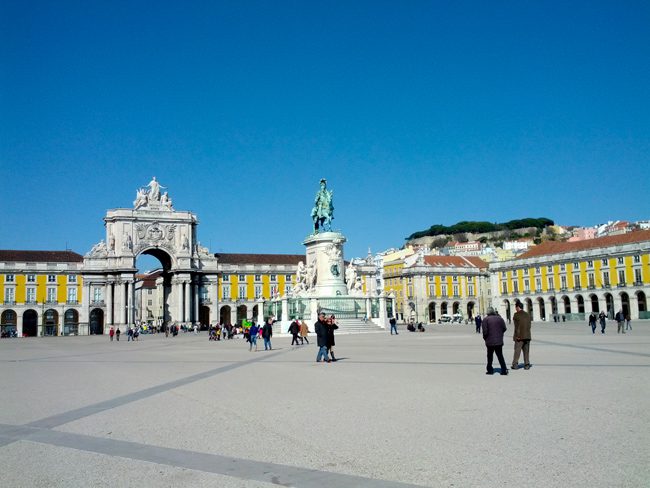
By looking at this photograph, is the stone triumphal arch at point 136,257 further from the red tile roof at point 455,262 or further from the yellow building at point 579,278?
the yellow building at point 579,278

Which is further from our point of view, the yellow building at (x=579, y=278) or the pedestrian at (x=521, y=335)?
the yellow building at (x=579, y=278)

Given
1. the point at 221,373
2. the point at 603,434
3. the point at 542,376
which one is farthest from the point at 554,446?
the point at 221,373

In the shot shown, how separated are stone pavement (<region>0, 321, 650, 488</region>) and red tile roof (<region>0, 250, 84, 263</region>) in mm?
77873

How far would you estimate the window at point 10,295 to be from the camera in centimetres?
8081

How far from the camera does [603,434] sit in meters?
6.99

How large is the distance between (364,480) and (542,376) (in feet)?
26.5

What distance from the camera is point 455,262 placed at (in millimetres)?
102625

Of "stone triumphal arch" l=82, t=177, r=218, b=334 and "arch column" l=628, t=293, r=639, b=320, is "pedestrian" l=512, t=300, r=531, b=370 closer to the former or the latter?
"arch column" l=628, t=293, r=639, b=320

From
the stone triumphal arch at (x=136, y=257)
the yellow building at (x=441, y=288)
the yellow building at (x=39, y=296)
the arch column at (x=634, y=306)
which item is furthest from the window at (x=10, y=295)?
the arch column at (x=634, y=306)

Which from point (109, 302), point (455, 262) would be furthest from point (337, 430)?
point (455, 262)

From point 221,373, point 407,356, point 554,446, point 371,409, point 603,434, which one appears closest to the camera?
point 554,446

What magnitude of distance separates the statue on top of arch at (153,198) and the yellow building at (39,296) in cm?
1126

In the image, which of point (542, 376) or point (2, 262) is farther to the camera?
point (2, 262)

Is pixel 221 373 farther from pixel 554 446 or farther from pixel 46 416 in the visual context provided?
pixel 554 446
